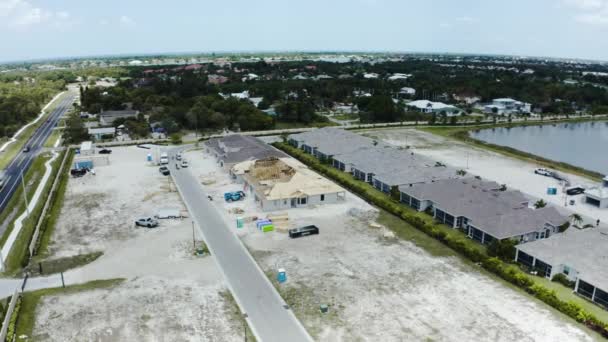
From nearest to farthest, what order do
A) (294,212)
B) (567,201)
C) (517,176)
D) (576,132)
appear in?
1. (294,212)
2. (567,201)
3. (517,176)
4. (576,132)

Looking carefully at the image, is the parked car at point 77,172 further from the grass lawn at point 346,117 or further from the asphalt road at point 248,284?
the grass lawn at point 346,117

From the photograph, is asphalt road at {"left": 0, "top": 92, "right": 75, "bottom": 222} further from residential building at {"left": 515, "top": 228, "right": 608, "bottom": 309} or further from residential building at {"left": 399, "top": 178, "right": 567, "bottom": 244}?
residential building at {"left": 515, "top": 228, "right": 608, "bottom": 309}

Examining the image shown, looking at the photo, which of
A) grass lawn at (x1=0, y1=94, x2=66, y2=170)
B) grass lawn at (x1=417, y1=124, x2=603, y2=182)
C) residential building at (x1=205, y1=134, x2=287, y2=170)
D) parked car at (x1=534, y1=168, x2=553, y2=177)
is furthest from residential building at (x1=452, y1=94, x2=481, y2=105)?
grass lawn at (x1=0, y1=94, x2=66, y2=170)

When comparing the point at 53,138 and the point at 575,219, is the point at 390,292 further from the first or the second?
the point at 53,138

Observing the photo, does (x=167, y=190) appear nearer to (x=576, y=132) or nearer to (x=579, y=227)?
(x=579, y=227)

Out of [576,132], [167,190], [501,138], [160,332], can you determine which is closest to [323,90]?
A: [501,138]

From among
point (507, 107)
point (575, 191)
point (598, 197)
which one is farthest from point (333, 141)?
point (507, 107)
